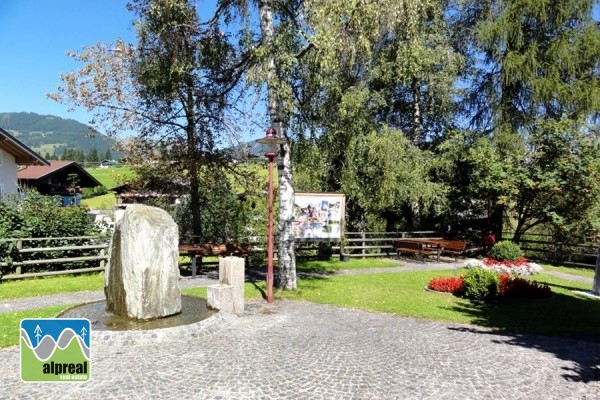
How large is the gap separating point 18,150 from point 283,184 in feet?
58.7

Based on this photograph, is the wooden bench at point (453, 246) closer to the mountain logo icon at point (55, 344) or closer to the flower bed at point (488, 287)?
the flower bed at point (488, 287)

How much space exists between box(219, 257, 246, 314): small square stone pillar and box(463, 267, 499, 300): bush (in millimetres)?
5743

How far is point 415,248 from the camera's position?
59.7ft

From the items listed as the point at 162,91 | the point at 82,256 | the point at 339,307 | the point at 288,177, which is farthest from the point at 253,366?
the point at 82,256

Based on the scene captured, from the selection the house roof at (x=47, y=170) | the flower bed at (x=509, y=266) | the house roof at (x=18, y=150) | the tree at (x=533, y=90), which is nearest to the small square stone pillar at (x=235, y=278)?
the flower bed at (x=509, y=266)

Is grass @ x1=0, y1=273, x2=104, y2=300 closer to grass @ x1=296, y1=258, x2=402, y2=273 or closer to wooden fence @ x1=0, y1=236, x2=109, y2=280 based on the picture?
wooden fence @ x1=0, y1=236, x2=109, y2=280

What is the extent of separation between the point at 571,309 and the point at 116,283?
975cm

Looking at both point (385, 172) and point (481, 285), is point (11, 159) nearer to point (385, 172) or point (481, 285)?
point (385, 172)

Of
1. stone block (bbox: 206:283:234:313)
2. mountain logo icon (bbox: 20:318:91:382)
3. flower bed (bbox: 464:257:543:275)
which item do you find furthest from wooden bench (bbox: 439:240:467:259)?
mountain logo icon (bbox: 20:318:91:382)

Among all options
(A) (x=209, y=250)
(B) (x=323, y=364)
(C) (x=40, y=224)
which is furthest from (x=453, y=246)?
(C) (x=40, y=224)

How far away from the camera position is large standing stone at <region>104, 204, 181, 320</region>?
25.1 ft

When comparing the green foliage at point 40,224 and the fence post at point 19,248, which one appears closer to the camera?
the fence post at point 19,248

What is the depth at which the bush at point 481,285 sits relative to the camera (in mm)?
10852

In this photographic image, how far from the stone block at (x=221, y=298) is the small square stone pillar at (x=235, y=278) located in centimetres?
12
